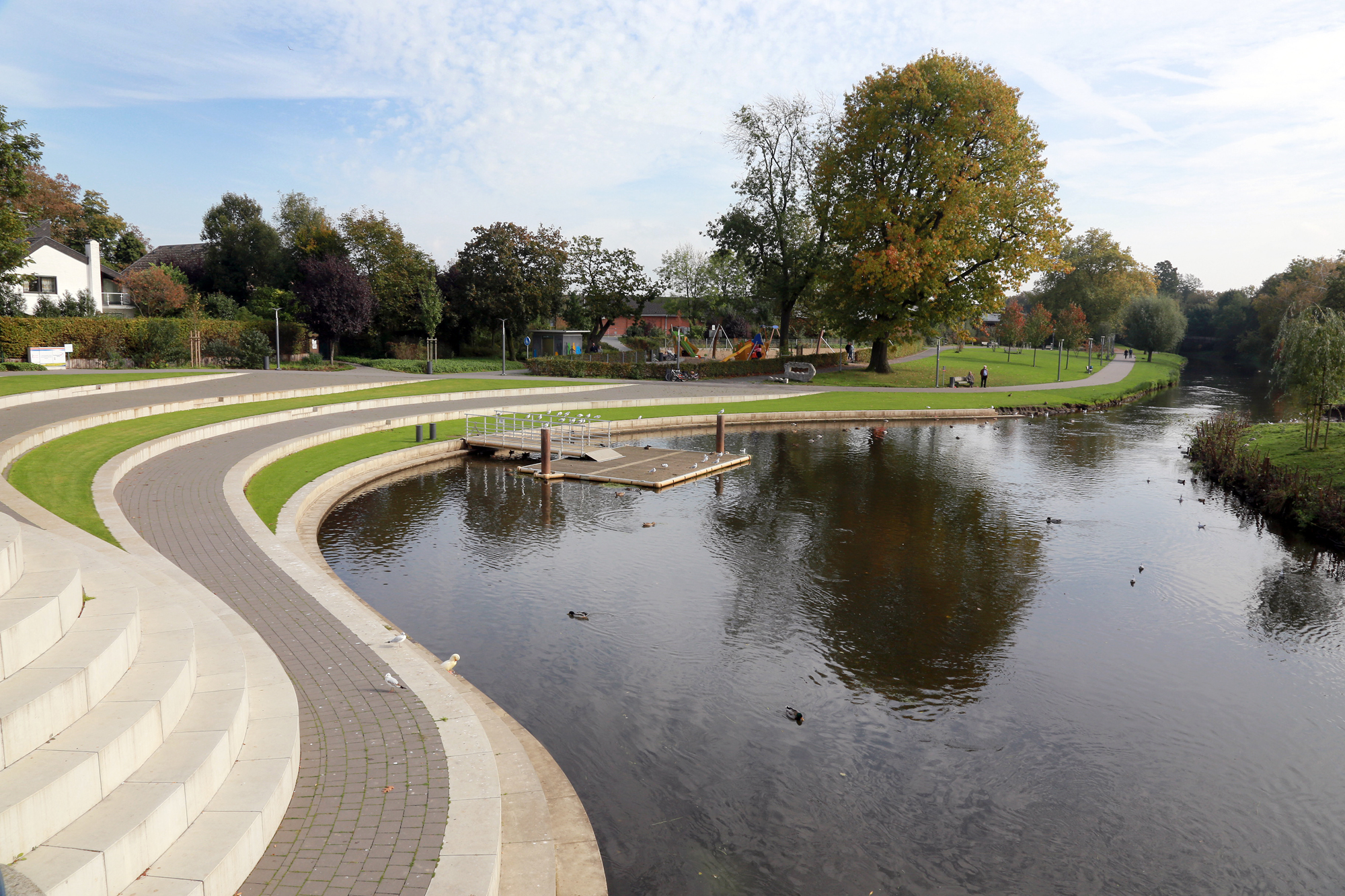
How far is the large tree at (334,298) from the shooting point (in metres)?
53.4

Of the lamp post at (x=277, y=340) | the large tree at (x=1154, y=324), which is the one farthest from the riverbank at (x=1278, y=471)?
the large tree at (x=1154, y=324)

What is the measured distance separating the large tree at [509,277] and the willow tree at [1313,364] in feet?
153

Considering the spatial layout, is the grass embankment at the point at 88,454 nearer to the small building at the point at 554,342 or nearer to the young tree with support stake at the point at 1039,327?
the small building at the point at 554,342

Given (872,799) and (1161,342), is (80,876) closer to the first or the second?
(872,799)

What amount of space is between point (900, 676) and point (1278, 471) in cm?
1834

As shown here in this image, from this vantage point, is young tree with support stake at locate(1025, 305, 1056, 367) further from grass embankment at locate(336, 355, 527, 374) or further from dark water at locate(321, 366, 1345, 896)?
dark water at locate(321, 366, 1345, 896)

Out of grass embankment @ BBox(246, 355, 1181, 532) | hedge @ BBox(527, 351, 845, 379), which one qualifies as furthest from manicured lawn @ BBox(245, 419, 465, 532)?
hedge @ BBox(527, 351, 845, 379)

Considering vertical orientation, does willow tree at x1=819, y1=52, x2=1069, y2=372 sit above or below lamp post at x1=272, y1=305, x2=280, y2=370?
above

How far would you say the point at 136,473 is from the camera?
18.2 metres

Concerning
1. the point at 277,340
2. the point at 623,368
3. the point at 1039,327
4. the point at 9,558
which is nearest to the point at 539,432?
the point at 9,558

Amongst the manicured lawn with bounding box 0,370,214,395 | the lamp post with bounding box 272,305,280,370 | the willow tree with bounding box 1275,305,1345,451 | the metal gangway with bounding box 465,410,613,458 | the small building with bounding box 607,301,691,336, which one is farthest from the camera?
the small building with bounding box 607,301,691,336

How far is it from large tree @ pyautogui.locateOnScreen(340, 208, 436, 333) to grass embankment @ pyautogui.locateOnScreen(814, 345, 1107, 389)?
30.0 metres

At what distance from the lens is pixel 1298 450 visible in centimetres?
2577

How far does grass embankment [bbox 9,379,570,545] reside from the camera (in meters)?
14.2
